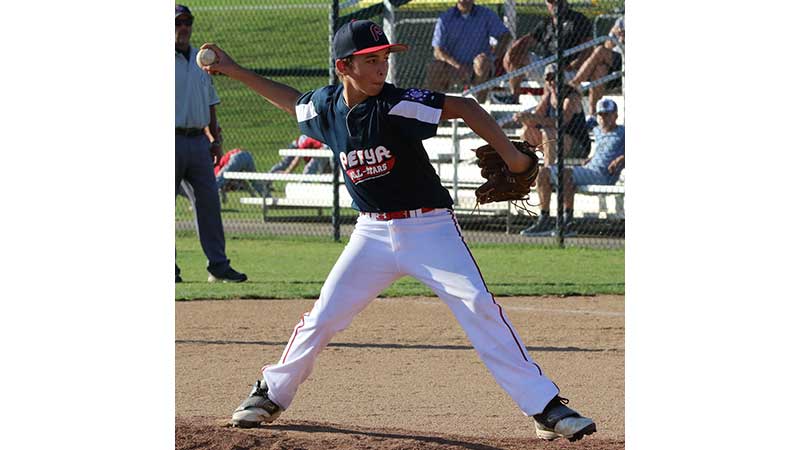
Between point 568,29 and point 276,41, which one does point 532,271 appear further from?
point 276,41

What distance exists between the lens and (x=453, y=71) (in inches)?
630

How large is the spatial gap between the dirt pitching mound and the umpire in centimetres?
515

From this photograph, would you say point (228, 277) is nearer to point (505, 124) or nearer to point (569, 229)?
point (569, 229)

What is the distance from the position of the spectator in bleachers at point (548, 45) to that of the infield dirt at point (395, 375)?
216 inches

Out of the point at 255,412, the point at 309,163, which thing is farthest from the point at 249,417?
the point at 309,163

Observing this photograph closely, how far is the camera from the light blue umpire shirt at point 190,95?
Result: 34.9ft

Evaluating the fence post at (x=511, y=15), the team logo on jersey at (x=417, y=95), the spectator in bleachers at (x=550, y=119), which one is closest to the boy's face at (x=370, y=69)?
the team logo on jersey at (x=417, y=95)

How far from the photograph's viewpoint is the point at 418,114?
208 inches

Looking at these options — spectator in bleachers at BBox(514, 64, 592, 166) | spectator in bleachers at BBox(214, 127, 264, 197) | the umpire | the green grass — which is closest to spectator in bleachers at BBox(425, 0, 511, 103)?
spectator in bleachers at BBox(514, 64, 592, 166)

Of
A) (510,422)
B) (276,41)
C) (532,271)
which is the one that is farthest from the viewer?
(276,41)

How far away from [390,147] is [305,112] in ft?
1.68

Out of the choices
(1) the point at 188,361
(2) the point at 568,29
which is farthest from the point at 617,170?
(1) the point at 188,361

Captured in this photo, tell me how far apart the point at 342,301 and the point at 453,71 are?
10644mm

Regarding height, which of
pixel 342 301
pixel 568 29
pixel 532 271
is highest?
pixel 568 29
